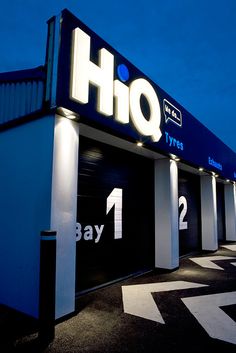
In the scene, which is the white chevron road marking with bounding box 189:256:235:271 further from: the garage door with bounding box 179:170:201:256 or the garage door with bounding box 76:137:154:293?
the garage door with bounding box 76:137:154:293

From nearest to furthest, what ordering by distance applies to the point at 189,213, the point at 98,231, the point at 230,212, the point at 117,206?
1. the point at 98,231
2. the point at 117,206
3. the point at 189,213
4. the point at 230,212

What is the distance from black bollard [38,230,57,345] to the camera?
2.77 meters

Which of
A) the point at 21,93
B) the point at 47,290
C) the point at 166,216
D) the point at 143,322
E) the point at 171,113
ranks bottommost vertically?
the point at 143,322

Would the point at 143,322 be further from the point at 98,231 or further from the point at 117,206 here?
the point at 117,206

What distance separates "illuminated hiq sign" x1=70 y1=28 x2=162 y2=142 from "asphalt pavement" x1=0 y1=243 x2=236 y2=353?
2919mm

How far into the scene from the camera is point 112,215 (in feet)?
17.7

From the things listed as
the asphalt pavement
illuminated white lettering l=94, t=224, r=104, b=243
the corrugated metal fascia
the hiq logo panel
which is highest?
the hiq logo panel

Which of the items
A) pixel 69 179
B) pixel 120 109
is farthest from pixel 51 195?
pixel 120 109

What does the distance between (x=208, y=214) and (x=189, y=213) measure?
3.27 feet

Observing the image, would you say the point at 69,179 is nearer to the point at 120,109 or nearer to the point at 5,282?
the point at 120,109

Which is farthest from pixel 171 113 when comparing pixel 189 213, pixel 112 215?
pixel 189 213

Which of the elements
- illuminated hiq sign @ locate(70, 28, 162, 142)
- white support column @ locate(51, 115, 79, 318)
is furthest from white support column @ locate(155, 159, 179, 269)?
white support column @ locate(51, 115, 79, 318)

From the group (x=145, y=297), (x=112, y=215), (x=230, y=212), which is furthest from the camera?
(x=230, y=212)

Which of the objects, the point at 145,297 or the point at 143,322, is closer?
the point at 143,322
